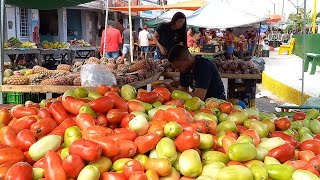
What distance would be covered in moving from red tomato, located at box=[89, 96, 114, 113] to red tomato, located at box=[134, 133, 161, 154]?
0.48 m

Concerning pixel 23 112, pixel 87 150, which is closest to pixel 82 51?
pixel 23 112

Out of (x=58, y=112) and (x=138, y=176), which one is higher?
(x=58, y=112)

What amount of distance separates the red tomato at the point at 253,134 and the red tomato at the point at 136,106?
691 mm

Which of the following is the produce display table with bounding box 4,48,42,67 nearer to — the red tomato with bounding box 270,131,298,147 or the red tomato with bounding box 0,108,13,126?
the red tomato with bounding box 0,108,13,126

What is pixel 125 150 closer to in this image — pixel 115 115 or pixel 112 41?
pixel 115 115

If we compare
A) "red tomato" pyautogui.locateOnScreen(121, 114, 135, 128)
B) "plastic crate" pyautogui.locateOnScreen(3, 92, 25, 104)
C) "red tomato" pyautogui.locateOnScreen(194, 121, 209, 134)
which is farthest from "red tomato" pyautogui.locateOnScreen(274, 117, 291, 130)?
"plastic crate" pyautogui.locateOnScreen(3, 92, 25, 104)

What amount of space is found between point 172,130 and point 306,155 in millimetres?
793

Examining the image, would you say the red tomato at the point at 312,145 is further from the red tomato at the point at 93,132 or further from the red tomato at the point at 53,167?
the red tomato at the point at 53,167

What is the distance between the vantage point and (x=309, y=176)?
1944 millimetres

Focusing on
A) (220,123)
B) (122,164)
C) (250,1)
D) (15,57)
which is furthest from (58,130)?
(250,1)

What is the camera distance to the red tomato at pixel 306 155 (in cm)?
229

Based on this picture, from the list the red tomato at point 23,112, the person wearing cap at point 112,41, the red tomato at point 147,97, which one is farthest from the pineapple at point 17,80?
the person wearing cap at point 112,41

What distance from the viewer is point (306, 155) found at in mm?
2311

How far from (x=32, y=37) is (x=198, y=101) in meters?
17.8
